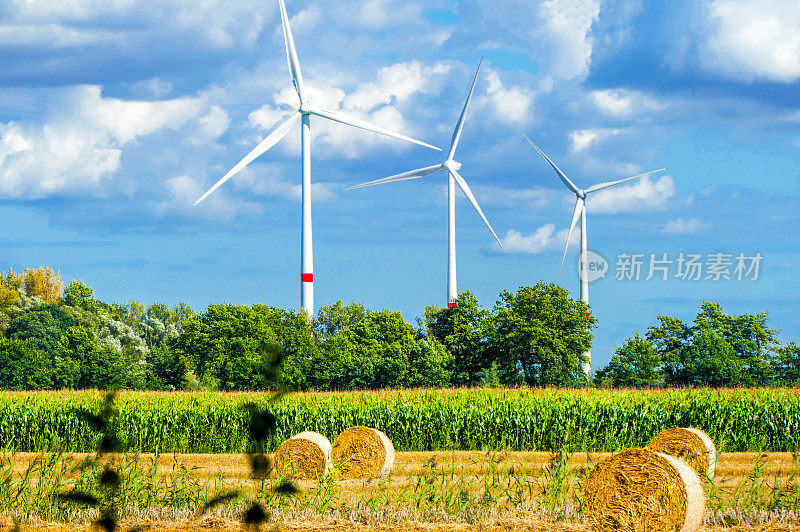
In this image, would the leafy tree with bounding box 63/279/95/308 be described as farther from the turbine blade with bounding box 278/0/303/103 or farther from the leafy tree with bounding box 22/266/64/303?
the turbine blade with bounding box 278/0/303/103

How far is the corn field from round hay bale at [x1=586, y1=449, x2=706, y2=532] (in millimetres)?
12752

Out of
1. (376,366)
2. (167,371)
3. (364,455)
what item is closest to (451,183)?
(376,366)

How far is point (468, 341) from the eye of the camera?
6769 cm

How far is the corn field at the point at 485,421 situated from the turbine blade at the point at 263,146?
2062cm

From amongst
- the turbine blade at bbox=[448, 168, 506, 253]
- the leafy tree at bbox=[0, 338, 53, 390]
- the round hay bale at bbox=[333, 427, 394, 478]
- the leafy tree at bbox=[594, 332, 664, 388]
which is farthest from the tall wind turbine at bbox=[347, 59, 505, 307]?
the round hay bale at bbox=[333, 427, 394, 478]

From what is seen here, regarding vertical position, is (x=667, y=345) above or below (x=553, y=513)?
above

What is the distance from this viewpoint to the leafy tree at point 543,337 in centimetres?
6425

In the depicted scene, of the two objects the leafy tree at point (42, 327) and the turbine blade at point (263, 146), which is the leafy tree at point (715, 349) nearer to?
the turbine blade at point (263, 146)

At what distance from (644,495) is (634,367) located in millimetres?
53457

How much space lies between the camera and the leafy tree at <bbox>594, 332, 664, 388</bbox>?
62688 mm

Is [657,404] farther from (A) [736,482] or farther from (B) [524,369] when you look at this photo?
(B) [524,369]

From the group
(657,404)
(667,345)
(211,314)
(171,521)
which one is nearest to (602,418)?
(657,404)

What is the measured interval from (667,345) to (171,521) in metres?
59.2

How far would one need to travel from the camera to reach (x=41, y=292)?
101 metres
